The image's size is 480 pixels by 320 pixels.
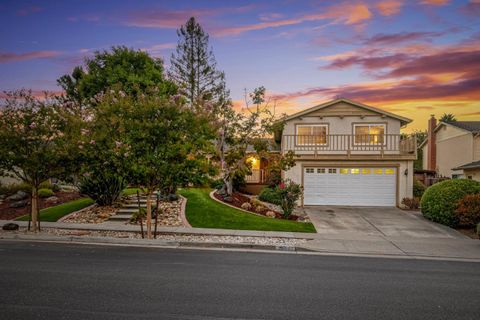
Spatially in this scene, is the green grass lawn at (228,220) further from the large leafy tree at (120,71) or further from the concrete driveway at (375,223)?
the large leafy tree at (120,71)

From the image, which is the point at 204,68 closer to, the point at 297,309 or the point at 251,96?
the point at 251,96

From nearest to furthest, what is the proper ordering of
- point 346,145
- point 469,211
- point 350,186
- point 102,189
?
point 469,211 → point 102,189 → point 350,186 → point 346,145

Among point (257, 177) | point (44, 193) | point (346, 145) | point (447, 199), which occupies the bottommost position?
point (44, 193)

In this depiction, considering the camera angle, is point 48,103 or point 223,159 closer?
point 48,103

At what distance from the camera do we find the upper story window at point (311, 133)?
2208cm

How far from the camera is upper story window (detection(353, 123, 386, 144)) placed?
21609mm

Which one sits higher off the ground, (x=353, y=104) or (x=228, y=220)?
(x=353, y=104)

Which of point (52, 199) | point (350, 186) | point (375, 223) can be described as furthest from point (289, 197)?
point (52, 199)

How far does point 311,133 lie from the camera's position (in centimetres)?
2242

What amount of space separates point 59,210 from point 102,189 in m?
2.26

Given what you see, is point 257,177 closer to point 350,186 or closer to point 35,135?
point 350,186

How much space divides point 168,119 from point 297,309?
7.23 meters

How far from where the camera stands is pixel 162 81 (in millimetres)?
25547

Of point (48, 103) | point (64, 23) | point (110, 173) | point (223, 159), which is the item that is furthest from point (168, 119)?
point (64, 23)
